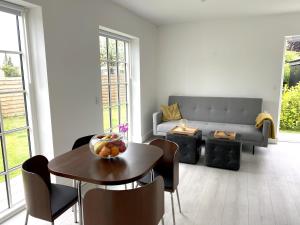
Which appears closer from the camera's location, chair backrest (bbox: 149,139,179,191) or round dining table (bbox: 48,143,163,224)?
round dining table (bbox: 48,143,163,224)

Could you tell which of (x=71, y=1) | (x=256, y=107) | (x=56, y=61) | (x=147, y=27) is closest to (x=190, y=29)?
(x=147, y=27)

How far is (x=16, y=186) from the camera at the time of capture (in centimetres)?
239

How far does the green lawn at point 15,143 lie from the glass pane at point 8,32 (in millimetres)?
701

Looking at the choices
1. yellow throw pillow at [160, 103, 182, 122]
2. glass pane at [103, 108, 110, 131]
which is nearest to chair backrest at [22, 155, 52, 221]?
glass pane at [103, 108, 110, 131]

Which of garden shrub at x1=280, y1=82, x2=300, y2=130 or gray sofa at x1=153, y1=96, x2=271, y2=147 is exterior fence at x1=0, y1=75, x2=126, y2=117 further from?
garden shrub at x1=280, y1=82, x2=300, y2=130

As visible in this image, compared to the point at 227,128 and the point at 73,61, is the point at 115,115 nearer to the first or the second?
the point at 73,61

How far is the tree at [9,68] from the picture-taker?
212cm

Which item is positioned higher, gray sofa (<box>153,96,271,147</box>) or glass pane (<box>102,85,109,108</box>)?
glass pane (<box>102,85,109,108</box>)

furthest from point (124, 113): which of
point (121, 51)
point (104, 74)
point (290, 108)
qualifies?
point (290, 108)

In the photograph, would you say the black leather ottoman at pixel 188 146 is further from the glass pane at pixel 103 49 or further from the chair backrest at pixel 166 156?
the glass pane at pixel 103 49

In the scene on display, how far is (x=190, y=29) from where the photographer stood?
4773 millimetres

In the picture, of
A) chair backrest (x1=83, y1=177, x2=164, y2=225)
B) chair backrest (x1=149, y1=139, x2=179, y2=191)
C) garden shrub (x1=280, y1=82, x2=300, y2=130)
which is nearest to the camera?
chair backrest (x1=83, y1=177, x2=164, y2=225)

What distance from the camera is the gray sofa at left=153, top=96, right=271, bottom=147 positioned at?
4.05 meters

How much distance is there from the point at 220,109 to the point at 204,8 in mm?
1936
